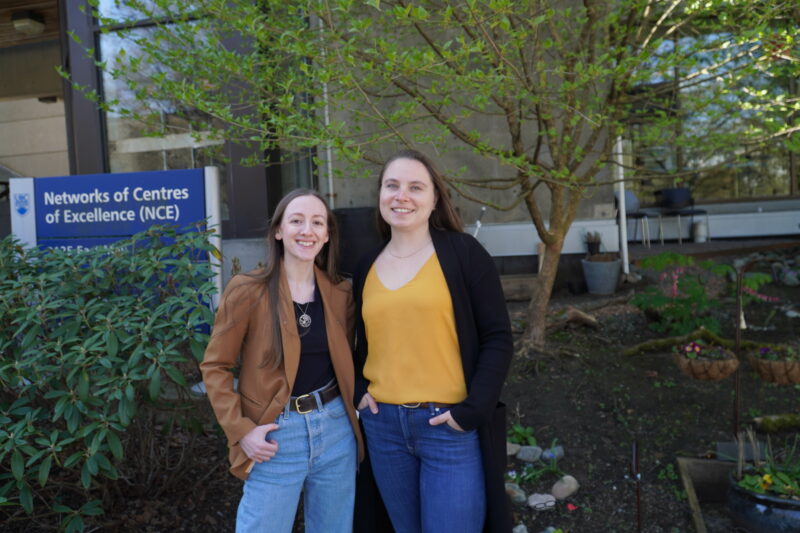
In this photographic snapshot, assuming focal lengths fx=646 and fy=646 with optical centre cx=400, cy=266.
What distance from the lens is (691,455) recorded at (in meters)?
3.78

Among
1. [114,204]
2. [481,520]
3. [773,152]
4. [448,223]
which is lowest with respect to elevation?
[481,520]

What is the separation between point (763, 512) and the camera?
119 inches

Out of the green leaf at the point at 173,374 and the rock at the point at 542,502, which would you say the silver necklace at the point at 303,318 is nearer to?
the green leaf at the point at 173,374

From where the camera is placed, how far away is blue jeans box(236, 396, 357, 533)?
2102mm

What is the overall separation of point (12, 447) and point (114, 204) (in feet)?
4.93

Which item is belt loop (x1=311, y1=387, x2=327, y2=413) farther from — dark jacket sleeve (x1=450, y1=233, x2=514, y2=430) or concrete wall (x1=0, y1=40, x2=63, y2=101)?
concrete wall (x1=0, y1=40, x2=63, y2=101)

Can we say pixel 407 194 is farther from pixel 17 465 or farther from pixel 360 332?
pixel 17 465

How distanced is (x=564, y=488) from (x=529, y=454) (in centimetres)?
33

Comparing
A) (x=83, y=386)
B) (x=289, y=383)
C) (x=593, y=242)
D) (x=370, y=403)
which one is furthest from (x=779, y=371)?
(x=83, y=386)

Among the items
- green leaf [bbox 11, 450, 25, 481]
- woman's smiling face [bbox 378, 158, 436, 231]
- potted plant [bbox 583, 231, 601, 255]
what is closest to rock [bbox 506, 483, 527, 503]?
woman's smiling face [bbox 378, 158, 436, 231]

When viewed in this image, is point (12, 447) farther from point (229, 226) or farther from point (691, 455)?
point (229, 226)

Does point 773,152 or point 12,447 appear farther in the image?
point 773,152

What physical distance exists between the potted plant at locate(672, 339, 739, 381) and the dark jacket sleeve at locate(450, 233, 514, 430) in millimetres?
2772

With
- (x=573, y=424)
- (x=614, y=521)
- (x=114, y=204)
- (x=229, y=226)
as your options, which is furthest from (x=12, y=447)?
(x=229, y=226)
